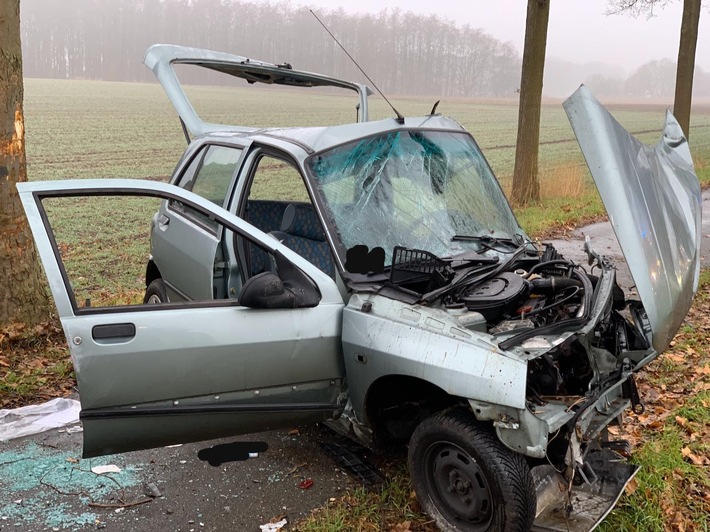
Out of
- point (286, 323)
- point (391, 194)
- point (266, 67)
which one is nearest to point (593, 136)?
point (391, 194)

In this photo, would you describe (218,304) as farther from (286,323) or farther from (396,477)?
(396,477)

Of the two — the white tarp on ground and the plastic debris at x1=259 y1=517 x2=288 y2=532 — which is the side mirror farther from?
the white tarp on ground

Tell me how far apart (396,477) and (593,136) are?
214 centimetres

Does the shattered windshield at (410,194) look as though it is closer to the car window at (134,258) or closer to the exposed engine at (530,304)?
the exposed engine at (530,304)

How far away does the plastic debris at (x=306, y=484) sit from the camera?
12.9ft

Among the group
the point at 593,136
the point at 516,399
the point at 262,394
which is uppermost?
the point at 593,136

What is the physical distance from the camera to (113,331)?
10.4 feet

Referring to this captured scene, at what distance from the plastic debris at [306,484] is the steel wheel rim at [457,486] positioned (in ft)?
2.71

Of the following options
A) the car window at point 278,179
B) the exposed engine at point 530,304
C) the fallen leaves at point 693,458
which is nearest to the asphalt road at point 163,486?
the exposed engine at point 530,304

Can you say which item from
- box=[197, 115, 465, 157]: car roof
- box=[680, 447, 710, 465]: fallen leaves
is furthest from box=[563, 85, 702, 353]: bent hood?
box=[197, 115, 465, 157]: car roof

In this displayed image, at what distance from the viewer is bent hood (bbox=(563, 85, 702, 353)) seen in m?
3.27

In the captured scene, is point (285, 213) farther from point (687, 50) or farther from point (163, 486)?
point (687, 50)

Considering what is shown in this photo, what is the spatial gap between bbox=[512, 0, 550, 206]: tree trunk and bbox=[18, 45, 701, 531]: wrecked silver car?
30.2ft

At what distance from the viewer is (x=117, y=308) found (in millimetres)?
3238
